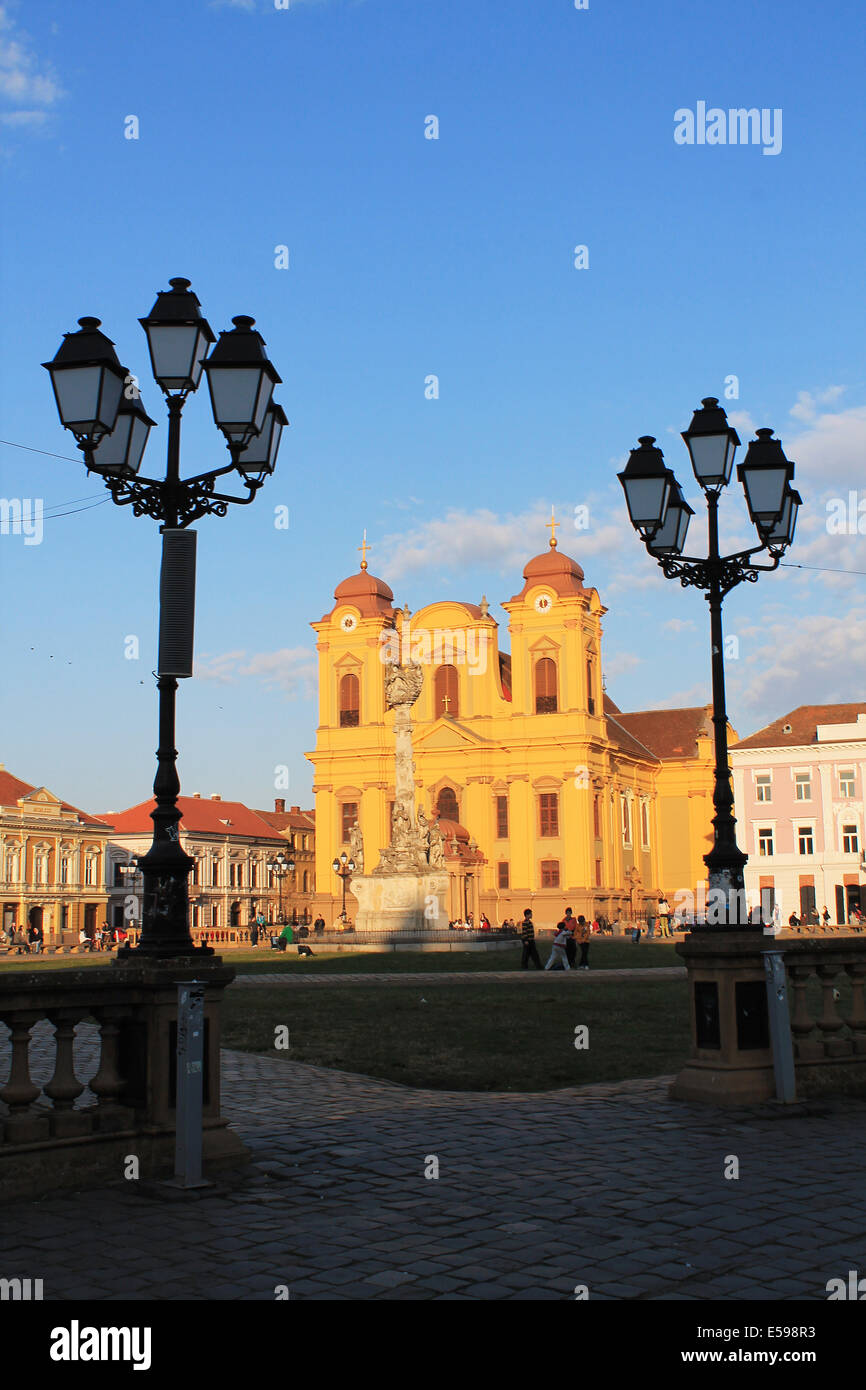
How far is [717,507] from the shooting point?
39.1 ft

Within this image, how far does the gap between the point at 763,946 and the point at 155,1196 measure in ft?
17.7

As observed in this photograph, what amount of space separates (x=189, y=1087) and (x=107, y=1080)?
0.57 m

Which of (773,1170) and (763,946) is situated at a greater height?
(763,946)

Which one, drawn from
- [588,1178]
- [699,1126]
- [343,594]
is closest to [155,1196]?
[588,1178]

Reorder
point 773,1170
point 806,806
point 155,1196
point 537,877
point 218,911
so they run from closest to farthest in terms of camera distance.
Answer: point 155,1196
point 773,1170
point 806,806
point 537,877
point 218,911

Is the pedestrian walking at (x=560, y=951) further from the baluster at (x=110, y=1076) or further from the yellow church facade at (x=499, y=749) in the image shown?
the yellow church facade at (x=499, y=749)

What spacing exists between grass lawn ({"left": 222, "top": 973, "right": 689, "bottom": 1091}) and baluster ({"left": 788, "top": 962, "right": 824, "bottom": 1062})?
6.63ft

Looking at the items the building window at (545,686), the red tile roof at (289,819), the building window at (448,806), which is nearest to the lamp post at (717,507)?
the building window at (545,686)

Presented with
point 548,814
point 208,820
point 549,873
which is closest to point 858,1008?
point 549,873

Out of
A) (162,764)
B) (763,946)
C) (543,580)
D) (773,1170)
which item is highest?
(543,580)

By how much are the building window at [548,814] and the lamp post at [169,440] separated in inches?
2779

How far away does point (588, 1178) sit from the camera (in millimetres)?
7824

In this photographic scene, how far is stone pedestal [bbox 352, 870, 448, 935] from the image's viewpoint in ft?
150

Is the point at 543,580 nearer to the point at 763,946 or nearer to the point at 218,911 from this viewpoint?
the point at 218,911
